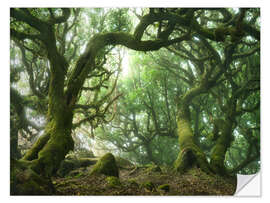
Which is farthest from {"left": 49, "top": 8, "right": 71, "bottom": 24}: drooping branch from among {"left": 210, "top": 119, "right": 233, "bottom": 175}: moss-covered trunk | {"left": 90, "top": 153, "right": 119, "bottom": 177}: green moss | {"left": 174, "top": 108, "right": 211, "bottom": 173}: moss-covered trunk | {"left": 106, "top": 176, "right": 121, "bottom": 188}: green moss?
{"left": 210, "top": 119, "right": 233, "bottom": 175}: moss-covered trunk

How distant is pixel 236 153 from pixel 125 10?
5.78m

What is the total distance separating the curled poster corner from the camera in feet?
12.9

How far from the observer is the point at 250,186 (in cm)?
407

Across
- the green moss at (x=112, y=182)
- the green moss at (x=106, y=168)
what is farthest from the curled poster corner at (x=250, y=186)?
the green moss at (x=106, y=168)

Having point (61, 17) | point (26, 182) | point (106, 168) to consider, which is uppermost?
point (61, 17)

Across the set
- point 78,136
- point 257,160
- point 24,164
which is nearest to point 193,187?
point 257,160

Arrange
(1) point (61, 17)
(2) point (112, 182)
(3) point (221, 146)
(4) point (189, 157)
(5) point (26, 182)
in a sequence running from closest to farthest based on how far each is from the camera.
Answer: (5) point (26, 182), (2) point (112, 182), (1) point (61, 17), (4) point (189, 157), (3) point (221, 146)

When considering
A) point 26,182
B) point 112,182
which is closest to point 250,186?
point 112,182

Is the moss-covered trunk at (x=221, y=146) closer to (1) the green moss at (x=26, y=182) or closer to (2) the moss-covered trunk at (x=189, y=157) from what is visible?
(2) the moss-covered trunk at (x=189, y=157)

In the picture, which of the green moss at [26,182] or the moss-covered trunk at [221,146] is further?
the moss-covered trunk at [221,146]

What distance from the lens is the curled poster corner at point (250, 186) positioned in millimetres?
3938

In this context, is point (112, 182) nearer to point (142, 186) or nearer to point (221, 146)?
point (142, 186)

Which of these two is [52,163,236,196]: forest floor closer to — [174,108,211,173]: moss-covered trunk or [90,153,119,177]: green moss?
Answer: [90,153,119,177]: green moss
